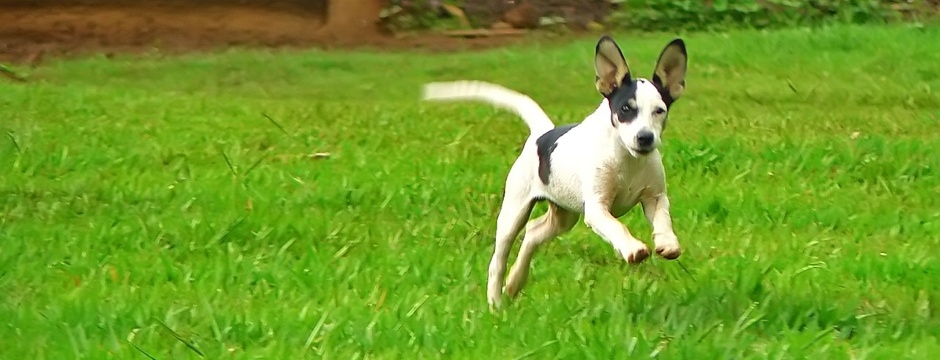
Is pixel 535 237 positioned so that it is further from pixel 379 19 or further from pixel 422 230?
pixel 379 19

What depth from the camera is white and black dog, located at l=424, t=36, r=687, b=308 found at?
4021mm

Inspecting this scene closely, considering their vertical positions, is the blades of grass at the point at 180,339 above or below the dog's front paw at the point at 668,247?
below

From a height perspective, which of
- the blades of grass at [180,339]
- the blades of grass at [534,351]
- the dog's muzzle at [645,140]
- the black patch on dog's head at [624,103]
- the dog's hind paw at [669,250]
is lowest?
the blades of grass at [180,339]

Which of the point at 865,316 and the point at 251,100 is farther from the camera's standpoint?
the point at 251,100

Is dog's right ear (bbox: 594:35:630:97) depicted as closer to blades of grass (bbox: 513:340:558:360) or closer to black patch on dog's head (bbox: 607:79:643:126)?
black patch on dog's head (bbox: 607:79:643:126)

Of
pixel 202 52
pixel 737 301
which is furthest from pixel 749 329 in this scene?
pixel 202 52

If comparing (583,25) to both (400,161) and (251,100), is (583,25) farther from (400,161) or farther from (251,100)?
(400,161)

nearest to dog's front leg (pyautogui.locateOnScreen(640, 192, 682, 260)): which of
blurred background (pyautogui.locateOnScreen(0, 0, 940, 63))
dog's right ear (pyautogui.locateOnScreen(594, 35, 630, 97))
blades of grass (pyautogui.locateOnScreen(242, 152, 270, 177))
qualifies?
dog's right ear (pyautogui.locateOnScreen(594, 35, 630, 97))

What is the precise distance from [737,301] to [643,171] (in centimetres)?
55

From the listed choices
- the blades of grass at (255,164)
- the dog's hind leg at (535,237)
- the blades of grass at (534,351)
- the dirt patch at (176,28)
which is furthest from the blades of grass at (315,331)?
the dirt patch at (176,28)

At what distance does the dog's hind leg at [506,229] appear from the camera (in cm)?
452

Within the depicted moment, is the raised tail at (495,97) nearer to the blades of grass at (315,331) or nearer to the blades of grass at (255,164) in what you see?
the blades of grass at (315,331)

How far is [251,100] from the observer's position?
10.4 m

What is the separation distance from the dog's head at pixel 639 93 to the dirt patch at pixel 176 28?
361 inches
